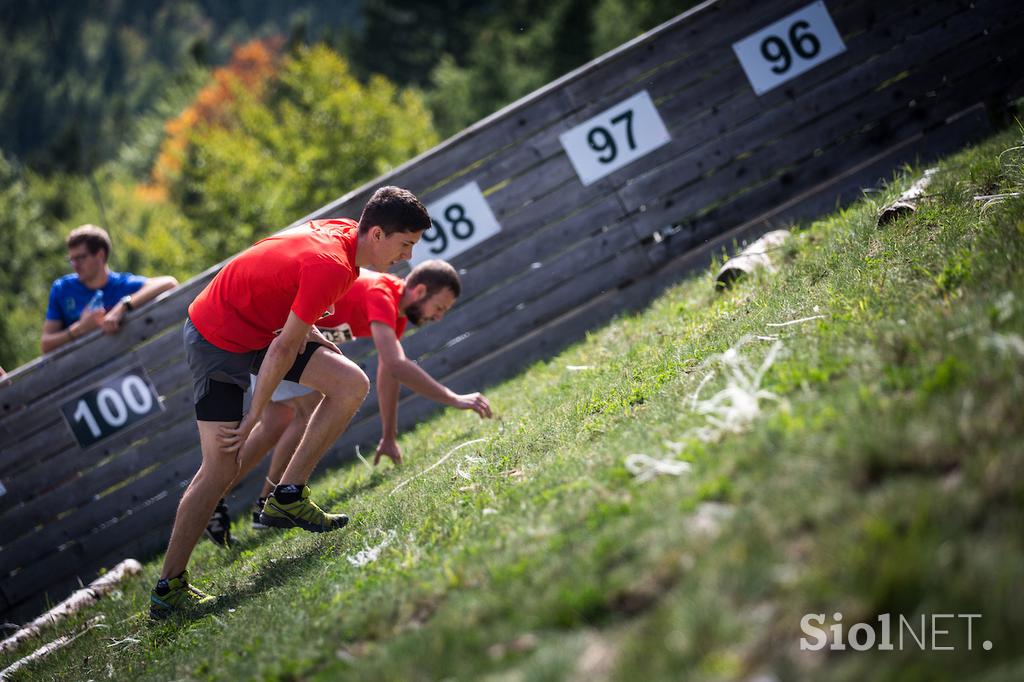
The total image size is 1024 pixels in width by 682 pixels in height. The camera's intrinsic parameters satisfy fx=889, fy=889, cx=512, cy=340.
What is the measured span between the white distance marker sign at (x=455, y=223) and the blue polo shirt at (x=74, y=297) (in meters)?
2.72

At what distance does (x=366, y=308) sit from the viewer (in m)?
6.26

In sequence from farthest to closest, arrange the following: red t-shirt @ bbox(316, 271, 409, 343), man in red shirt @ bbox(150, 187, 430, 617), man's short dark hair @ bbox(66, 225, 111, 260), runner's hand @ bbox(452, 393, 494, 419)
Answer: man's short dark hair @ bbox(66, 225, 111, 260)
red t-shirt @ bbox(316, 271, 409, 343)
runner's hand @ bbox(452, 393, 494, 419)
man in red shirt @ bbox(150, 187, 430, 617)

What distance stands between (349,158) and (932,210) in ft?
116

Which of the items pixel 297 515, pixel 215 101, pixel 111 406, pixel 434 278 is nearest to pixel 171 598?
pixel 297 515

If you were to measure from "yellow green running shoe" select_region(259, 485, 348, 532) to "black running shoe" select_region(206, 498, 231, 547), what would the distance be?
169 cm

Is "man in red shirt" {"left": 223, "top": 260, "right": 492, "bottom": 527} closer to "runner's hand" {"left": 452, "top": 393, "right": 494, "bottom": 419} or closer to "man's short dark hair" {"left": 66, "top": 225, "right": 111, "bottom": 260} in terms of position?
"runner's hand" {"left": 452, "top": 393, "right": 494, "bottom": 419}

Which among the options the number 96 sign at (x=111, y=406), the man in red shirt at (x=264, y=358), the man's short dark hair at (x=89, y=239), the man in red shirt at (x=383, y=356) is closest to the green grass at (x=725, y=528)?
the man in red shirt at (x=264, y=358)

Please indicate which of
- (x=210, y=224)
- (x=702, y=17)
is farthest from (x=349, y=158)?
(x=702, y=17)

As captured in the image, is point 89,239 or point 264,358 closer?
point 264,358

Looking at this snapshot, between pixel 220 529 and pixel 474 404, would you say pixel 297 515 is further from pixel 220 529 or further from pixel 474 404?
pixel 220 529

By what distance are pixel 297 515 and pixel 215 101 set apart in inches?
3308

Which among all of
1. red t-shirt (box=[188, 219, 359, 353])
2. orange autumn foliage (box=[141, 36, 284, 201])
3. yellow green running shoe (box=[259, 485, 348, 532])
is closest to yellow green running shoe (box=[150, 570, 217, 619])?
yellow green running shoe (box=[259, 485, 348, 532])

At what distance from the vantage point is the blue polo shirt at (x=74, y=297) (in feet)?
27.2

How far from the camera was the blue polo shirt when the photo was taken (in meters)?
8.28
